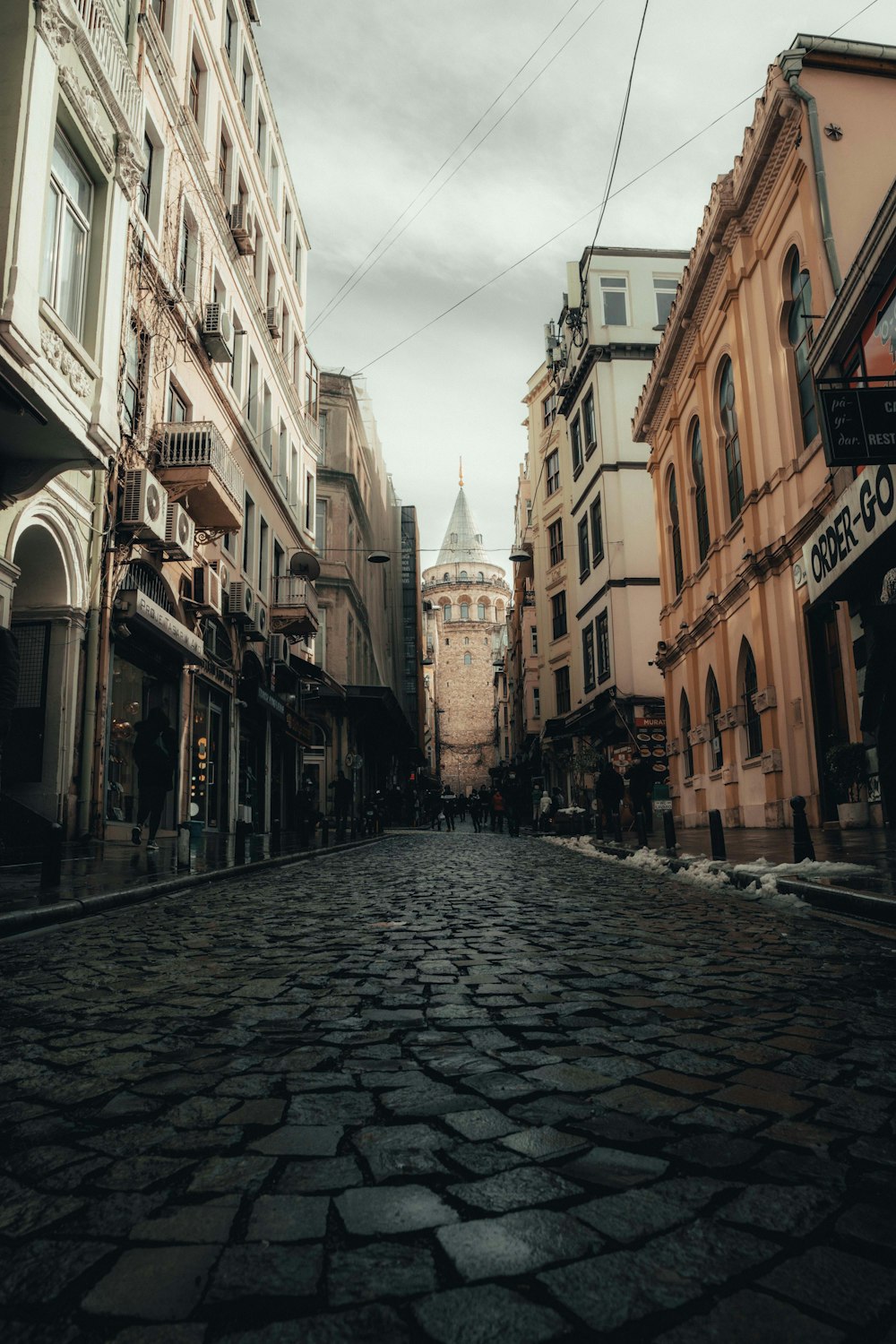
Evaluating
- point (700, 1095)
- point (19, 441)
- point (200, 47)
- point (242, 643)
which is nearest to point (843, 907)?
point (700, 1095)

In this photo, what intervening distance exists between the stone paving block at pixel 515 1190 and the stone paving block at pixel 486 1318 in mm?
310

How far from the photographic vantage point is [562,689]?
42.3 metres

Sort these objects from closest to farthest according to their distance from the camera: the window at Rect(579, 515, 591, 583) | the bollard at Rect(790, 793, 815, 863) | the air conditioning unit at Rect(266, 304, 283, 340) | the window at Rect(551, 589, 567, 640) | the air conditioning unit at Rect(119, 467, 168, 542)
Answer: the bollard at Rect(790, 793, 815, 863)
the air conditioning unit at Rect(119, 467, 168, 542)
the air conditioning unit at Rect(266, 304, 283, 340)
the window at Rect(579, 515, 591, 583)
the window at Rect(551, 589, 567, 640)

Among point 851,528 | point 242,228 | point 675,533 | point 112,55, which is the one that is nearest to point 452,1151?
point 851,528

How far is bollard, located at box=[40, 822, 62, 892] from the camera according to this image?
7879 mm

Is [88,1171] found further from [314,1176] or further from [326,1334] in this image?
[326,1334]

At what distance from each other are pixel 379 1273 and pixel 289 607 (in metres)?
25.6

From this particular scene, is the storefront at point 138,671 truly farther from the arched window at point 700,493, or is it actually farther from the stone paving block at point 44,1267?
the stone paving block at point 44,1267

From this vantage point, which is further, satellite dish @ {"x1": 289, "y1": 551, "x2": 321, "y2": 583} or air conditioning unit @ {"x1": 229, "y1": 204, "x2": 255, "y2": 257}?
satellite dish @ {"x1": 289, "y1": 551, "x2": 321, "y2": 583}

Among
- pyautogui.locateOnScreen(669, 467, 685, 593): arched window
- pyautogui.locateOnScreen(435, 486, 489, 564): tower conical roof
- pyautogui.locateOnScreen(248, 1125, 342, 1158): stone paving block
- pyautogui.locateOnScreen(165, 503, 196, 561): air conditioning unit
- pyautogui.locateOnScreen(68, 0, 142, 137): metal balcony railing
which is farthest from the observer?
pyautogui.locateOnScreen(435, 486, 489, 564): tower conical roof

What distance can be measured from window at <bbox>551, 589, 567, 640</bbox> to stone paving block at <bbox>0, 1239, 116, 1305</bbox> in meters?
40.6

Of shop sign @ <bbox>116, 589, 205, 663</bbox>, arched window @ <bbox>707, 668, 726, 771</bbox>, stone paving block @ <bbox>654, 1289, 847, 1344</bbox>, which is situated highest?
shop sign @ <bbox>116, 589, 205, 663</bbox>

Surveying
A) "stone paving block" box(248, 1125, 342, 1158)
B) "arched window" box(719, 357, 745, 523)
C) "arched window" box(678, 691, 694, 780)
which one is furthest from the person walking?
"arched window" box(678, 691, 694, 780)

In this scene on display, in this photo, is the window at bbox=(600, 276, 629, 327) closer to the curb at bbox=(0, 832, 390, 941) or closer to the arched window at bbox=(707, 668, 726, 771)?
the arched window at bbox=(707, 668, 726, 771)
